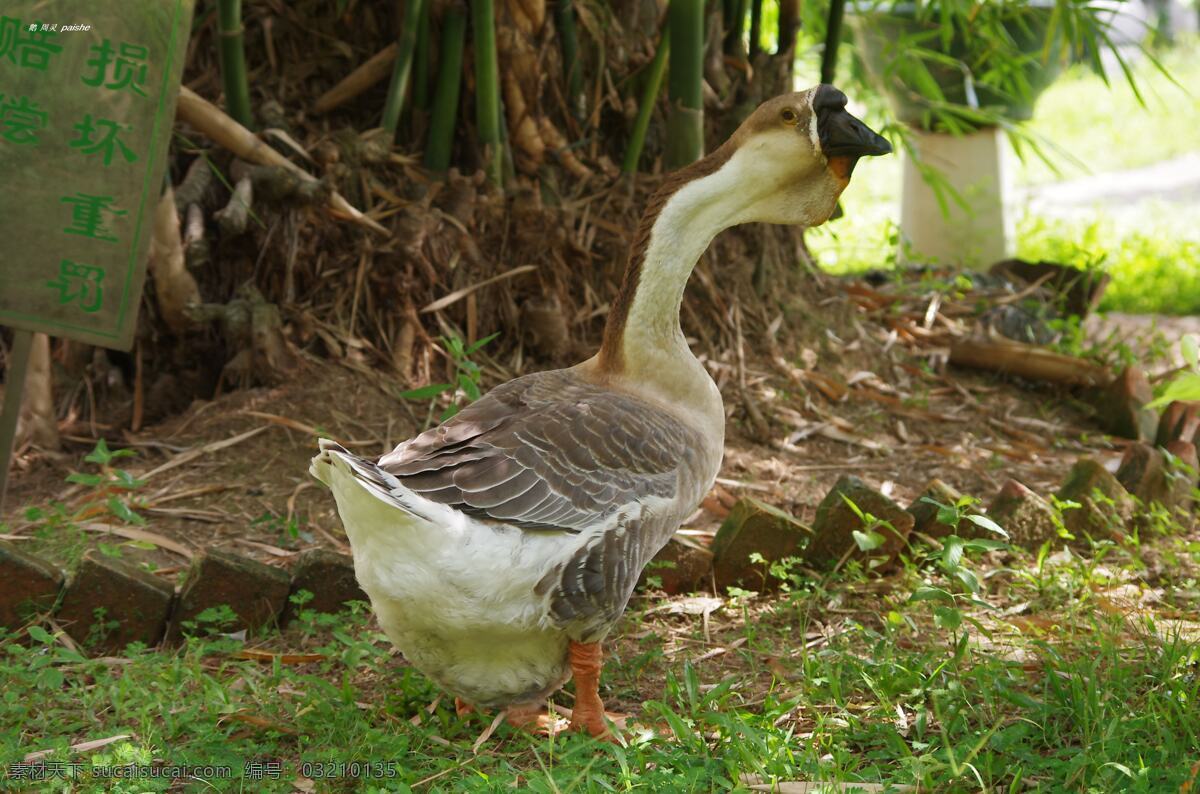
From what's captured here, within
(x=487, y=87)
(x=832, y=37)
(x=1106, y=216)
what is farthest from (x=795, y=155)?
(x=1106, y=216)

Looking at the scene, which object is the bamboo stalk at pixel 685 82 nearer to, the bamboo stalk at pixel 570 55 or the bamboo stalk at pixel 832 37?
the bamboo stalk at pixel 570 55

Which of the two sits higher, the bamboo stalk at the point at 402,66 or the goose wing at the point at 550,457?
the bamboo stalk at the point at 402,66

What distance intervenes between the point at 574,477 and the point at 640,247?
0.71m

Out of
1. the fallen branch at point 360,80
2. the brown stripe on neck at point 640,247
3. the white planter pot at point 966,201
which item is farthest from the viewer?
the white planter pot at point 966,201

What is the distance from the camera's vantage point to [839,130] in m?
2.73

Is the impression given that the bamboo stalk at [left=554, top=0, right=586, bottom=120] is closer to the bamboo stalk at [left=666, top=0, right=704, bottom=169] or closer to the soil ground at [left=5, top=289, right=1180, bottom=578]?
the bamboo stalk at [left=666, top=0, right=704, bottom=169]

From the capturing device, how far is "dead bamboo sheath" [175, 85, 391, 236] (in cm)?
410

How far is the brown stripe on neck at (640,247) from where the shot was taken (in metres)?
2.90

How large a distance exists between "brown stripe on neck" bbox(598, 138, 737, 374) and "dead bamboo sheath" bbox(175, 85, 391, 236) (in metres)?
1.71

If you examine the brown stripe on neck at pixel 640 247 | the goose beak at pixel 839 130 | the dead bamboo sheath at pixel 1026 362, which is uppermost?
the goose beak at pixel 839 130

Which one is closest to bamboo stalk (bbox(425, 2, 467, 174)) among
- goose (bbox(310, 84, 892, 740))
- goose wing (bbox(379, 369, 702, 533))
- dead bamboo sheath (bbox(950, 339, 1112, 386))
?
goose (bbox(310, 84, 892, 740))

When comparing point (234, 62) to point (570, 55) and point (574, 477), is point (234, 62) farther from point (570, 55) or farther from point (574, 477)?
point (574, 477)

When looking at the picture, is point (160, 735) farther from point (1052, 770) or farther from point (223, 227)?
point (223, 227)

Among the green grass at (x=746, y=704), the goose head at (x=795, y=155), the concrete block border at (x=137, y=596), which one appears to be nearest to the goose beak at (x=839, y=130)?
the goose head at (x=795, y=155)
